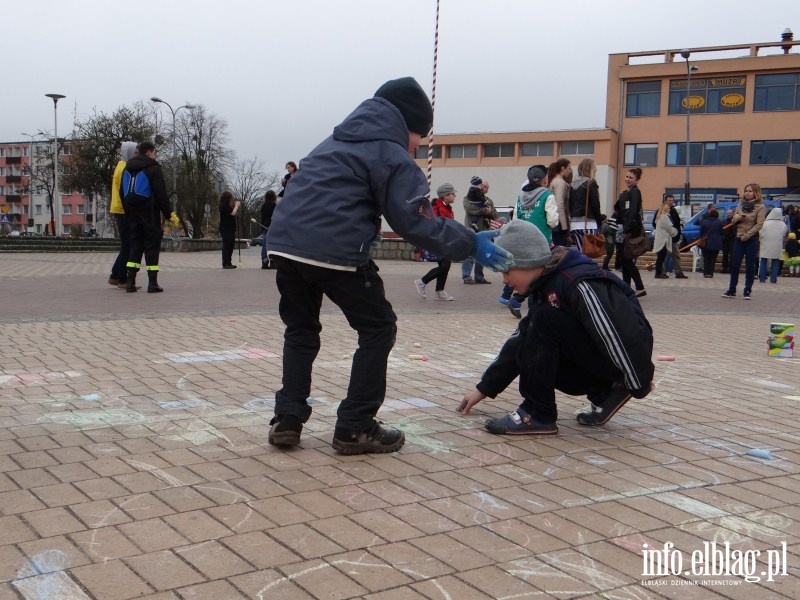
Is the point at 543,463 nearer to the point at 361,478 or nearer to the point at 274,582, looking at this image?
the point at 361,478

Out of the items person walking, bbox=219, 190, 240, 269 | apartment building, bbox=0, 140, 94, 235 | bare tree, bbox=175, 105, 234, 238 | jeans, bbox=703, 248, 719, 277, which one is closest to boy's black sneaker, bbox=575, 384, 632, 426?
person walking, bbox=219, 190, 240, 269

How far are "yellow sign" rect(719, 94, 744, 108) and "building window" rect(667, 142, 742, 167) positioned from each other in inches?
100.0

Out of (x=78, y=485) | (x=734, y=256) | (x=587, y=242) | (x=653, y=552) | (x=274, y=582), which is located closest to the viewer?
(x=274, y=582)

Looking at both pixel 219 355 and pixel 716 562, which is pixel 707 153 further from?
pixel 716 562

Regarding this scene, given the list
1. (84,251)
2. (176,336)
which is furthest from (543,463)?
(84,251)

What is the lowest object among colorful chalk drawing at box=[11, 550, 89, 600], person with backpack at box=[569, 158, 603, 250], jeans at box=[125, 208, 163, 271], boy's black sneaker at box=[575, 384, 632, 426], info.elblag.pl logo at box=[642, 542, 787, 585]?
info.elblag.pl logo at box=[642, 542, 787, 585]

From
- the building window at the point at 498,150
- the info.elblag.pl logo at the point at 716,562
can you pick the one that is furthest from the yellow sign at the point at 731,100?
the info.elblag.pl logo at the point at 716,562

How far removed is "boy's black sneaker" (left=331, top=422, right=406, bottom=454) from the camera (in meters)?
3.69

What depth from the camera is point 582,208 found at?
10266 millimetres

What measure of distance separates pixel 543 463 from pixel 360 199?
1428 millimetres

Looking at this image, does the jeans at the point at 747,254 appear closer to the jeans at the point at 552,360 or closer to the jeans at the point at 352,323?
the jeans at the point at 552,360

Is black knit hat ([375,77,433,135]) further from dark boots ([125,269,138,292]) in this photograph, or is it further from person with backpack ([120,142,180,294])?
dark boots ([125,269,138,292])

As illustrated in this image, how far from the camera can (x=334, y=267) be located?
3.51 meters

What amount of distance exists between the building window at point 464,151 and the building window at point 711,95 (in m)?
14.5
